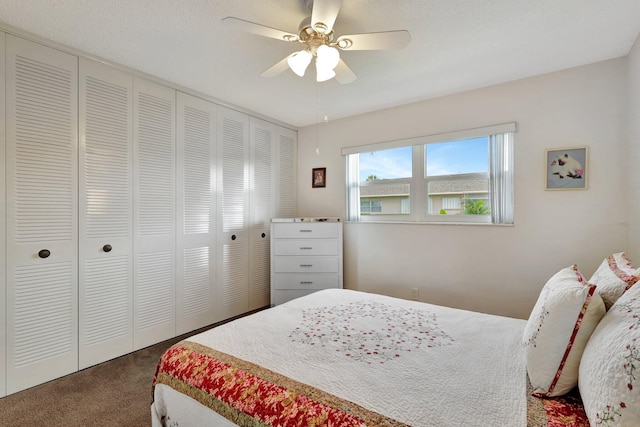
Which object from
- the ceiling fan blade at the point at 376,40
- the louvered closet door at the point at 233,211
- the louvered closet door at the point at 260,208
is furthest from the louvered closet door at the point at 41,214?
the ceiling fan blade at the point at 376,40

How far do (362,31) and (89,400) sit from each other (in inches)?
115

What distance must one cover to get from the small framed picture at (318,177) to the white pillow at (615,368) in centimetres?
321

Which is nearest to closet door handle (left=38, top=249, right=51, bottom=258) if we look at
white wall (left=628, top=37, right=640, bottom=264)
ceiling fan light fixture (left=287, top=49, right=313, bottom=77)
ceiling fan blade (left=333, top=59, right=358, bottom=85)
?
ceiling fan light fixture (left=287, top=49, right=313, bottom=77)

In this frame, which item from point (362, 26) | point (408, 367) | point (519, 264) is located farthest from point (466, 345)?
point (362, 26)

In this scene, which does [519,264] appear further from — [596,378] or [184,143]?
[184,143]

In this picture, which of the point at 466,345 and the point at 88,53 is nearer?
the point at 466,345

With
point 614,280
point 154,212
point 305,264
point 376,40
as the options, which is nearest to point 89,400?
point 154,212

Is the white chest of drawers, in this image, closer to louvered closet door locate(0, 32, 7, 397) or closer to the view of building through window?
the view of building through window

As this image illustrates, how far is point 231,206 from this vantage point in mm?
3420

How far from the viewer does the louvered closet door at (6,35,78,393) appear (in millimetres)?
2014

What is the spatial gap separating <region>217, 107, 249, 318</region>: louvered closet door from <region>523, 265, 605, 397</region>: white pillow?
2865 mm

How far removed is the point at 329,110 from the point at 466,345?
2823 mm

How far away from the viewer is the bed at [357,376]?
985 mm

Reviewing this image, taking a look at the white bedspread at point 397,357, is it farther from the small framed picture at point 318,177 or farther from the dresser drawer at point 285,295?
the small framed picture at point 318,177
